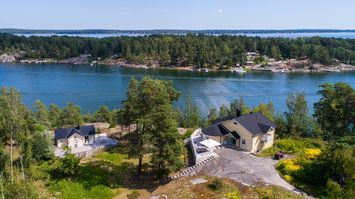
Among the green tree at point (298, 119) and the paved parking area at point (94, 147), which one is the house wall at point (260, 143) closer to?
the green tree at point (298, 119)

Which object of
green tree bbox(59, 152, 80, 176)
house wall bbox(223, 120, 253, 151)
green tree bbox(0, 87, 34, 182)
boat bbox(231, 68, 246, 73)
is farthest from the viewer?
boat bbox(231, 68, 246, 73)

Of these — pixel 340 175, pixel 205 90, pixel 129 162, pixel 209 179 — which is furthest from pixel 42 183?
pixel 205 90

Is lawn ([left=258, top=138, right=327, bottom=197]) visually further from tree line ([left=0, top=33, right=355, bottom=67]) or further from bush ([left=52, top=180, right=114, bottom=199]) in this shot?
tree line ([left=0, top=33, right=355, bottom=67])

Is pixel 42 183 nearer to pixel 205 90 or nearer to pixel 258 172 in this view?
pixel 258 172

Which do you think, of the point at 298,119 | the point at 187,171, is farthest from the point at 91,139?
the point at 298,119

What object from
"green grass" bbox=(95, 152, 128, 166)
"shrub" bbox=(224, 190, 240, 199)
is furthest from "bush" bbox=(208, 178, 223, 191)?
"green grass" bbox=(95, 152, 128, 166)

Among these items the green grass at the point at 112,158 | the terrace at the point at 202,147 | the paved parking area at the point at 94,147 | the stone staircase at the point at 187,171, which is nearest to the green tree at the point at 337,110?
the terrace at the point at 202,147
